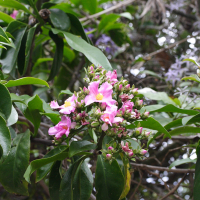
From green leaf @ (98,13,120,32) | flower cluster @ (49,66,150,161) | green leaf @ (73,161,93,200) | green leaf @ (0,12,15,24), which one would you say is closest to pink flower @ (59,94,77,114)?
flower cluster @ (49,66,150,161)

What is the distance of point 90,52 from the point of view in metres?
0.86

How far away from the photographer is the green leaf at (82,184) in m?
0.71

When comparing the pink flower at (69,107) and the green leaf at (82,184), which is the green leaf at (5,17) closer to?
the pink flower at (69,107)

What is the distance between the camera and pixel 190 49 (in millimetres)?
2105

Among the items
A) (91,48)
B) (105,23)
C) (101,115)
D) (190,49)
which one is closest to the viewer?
(101,115)

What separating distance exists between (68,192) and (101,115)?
275mm

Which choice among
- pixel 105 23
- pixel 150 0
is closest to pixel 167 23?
pixel 150 0

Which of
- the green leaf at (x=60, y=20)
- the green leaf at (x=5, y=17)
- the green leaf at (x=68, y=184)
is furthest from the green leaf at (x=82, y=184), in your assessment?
the green leaf at (x=5, y=17)

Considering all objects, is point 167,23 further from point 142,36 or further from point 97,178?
point 97,178

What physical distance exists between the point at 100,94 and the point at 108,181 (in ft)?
0.89

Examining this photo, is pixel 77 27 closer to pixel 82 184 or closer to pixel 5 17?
pixel 5 17

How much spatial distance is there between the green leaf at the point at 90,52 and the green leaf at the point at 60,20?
5cm

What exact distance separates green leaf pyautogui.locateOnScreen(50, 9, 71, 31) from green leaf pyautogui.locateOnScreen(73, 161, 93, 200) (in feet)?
1.91

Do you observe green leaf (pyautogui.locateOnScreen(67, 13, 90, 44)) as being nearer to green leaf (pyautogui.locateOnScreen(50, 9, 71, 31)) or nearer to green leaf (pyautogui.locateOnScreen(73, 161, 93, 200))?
green leaf (pyautogui.locateOnScreen(50, 9, 71, 31))
